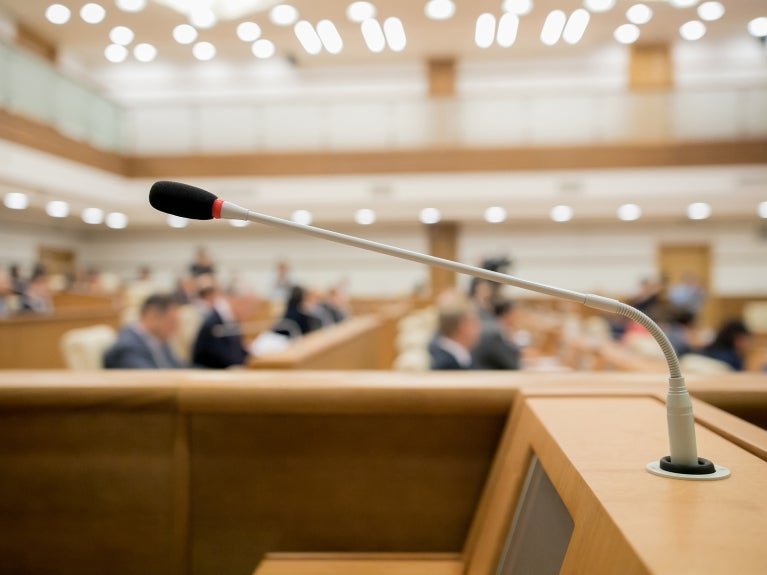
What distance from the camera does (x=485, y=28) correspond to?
122 inches

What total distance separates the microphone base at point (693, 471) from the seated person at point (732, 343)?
4.09 metres

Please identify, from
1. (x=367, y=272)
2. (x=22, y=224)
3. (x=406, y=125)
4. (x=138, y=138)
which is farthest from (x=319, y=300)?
(x=22, y=224)

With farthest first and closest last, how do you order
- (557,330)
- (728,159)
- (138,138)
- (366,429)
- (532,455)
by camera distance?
(138,138), (728,159), (557,330), (366,429), (532,455)

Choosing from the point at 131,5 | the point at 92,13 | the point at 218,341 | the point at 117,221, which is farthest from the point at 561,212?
the point at 92,13

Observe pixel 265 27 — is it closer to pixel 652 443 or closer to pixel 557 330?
pixel 652 443

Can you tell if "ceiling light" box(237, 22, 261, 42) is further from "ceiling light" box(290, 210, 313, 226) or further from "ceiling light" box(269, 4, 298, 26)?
"ceiling light" box(290, 210, 313, 226)

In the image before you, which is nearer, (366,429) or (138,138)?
(366,429)

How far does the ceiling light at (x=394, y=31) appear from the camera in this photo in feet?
10.8

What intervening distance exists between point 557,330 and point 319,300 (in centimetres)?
349

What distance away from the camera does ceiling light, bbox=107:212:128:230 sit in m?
13.5

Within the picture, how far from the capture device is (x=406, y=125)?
39.9 ft

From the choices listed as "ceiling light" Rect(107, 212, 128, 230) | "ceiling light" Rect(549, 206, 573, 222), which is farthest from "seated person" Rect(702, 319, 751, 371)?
"ceiling light" Rect(107, 212, 128, 230)

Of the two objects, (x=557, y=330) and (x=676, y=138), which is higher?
(x=676, y=138)

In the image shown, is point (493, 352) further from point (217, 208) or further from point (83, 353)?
point (217, 208)
